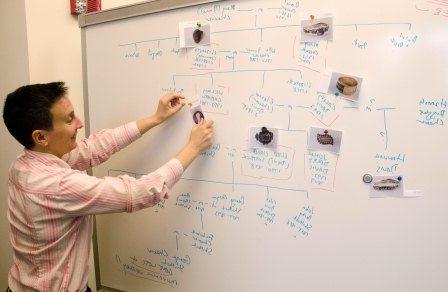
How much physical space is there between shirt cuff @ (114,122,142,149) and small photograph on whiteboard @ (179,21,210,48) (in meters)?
0.35

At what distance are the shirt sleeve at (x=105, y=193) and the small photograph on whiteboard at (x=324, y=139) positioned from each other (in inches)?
17.9

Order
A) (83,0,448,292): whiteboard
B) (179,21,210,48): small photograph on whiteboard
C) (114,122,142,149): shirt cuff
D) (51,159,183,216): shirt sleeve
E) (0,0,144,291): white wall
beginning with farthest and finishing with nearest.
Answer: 1. (0,0,144,291): white wall
2. (114,122,142,149): shirt cuff
3. (179,21,210,48): small photograph on whiteboard
4. (51,159,183,216): shirt sleeve
5. (83,0,448,292): whiteboard

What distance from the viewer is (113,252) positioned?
1.54 m

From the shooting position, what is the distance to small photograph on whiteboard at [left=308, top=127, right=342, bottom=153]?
1.02m

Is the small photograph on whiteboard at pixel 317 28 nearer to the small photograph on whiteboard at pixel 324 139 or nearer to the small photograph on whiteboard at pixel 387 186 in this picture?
the small photograph on whiteboard at pixel 324 139

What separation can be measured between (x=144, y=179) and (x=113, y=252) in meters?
0.62

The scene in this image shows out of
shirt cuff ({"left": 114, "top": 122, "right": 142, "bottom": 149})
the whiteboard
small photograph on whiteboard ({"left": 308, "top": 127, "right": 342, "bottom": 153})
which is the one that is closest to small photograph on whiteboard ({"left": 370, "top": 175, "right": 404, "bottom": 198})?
the whiteboard

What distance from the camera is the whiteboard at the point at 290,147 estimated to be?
93 centimetres

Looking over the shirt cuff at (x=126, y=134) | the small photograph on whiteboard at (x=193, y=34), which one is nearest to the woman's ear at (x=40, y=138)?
the shirt cuff at (x=126, y=134)

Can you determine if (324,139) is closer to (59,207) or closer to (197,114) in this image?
(197,114)

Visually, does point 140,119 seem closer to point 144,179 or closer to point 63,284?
point 144,179

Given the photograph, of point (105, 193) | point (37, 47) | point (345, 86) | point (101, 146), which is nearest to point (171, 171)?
point (105, 193)

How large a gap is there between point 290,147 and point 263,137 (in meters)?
0.09

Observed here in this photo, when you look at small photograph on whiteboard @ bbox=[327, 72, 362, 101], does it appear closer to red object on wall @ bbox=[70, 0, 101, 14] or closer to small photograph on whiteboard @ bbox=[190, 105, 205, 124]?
small photograph on whiteboard @ bbox=[190, 105, 205, 124]
